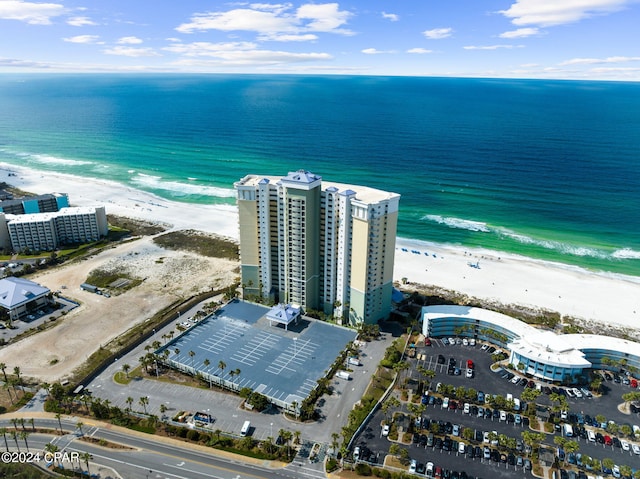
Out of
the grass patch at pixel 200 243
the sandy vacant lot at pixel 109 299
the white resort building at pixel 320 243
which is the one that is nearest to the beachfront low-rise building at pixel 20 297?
→ the sandy vacant lot at pixel 109 299

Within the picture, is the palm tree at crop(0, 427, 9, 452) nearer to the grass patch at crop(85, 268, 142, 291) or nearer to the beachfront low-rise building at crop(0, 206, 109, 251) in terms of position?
the grass patch at crop(85, 268, 142, 291)

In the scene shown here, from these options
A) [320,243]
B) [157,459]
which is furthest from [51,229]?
[157,459]

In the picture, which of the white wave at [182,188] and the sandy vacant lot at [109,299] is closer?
the sandy vacant lot at [109,299]

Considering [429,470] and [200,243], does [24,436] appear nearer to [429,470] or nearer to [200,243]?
[429,470]

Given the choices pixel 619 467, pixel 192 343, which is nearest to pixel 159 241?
pixel 192 343

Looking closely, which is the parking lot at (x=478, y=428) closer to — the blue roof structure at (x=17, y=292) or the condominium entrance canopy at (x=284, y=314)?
the condominium entrance canopy at (x=284, y=314)

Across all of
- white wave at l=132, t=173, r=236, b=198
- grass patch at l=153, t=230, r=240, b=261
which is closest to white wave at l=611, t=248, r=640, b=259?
grass patch at l=153, t=230, r=240, b=261

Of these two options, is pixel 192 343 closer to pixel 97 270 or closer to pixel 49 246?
pixel 97 270
